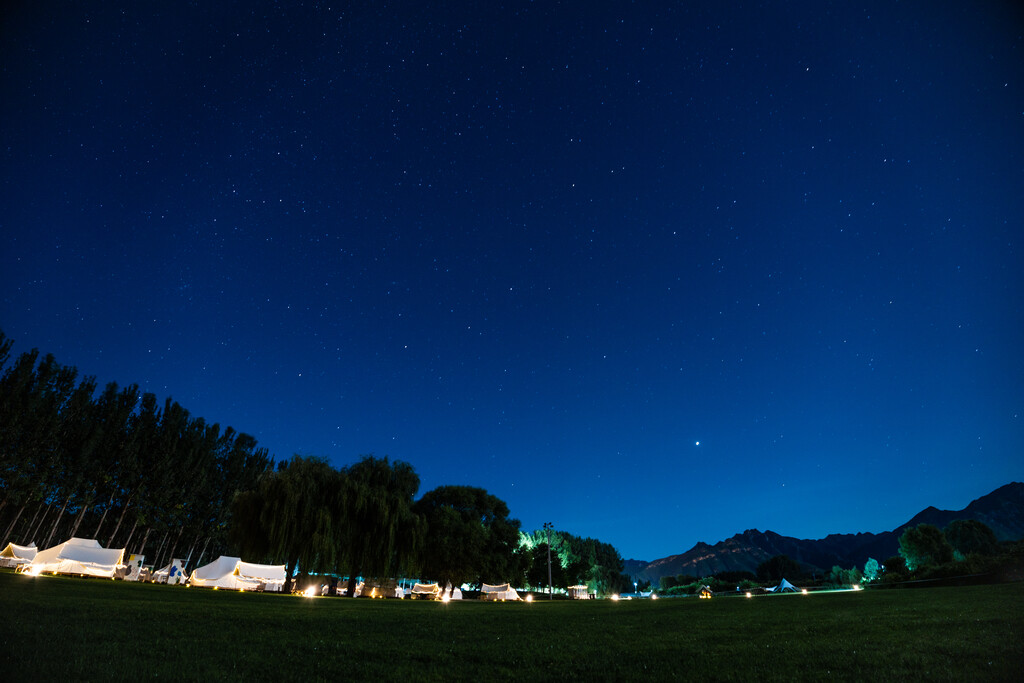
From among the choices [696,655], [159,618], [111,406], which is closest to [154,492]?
[111,406]

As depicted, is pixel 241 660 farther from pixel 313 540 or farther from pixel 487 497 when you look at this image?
pixel 487 497

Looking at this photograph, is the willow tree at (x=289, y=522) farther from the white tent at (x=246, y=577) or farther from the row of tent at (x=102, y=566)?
the row of tent at (x=102, y=566)

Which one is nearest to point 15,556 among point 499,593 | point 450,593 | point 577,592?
point 450,593

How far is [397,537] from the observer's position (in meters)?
40.0

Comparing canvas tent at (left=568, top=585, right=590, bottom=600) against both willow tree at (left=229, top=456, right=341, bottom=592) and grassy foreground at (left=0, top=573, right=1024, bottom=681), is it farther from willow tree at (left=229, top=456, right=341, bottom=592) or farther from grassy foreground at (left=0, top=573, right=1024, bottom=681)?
grassy foreground at (left=0, top=573, right=1024, bottom=681)

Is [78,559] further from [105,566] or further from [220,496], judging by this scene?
[220,496]

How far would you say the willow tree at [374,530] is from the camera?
3691 cm

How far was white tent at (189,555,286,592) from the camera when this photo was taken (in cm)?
4278

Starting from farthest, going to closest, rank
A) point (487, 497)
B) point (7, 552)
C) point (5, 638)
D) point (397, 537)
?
1. point (487, 497)
2. point (7, 552)
3. point (397, 537)
4. point (5, 638)

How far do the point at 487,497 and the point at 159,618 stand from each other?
44.3 m

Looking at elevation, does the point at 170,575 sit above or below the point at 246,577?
above

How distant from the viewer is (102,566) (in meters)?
46.6

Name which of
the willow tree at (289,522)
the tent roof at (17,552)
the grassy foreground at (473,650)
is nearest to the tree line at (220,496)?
the willow tree at (289,522)

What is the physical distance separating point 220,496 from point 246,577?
40.3 m
